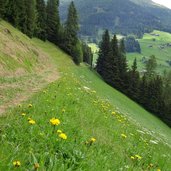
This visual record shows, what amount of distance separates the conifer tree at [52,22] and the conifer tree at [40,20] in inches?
98.8

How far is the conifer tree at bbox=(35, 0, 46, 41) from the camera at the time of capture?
8641 cm

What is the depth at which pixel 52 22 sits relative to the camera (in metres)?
94.4

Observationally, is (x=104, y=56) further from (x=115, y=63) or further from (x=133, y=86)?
(x=133, y=86)

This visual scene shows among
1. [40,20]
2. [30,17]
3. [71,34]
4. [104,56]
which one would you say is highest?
[30,17]

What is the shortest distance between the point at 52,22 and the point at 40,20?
207 inches

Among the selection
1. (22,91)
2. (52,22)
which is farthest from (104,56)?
(22,91)

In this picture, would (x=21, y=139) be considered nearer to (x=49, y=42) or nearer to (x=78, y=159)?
(x=78, y=159)

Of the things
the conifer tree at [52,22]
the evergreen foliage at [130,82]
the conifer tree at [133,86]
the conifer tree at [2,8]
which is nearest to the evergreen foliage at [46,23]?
the conifer tree at [52,22]

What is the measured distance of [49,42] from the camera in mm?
92188

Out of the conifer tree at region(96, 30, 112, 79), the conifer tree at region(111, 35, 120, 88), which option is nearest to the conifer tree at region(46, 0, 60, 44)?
the conifer tree at region(96, 30, 112, 79)

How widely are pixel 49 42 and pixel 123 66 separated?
20.1 metres

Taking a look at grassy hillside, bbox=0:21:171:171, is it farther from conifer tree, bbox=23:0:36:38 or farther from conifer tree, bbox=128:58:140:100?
conifer tree, bbox=128:58:140:100

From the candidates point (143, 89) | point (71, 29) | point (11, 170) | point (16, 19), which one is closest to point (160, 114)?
point (143, 89)

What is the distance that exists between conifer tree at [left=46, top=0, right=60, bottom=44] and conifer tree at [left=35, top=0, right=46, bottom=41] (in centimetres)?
251
